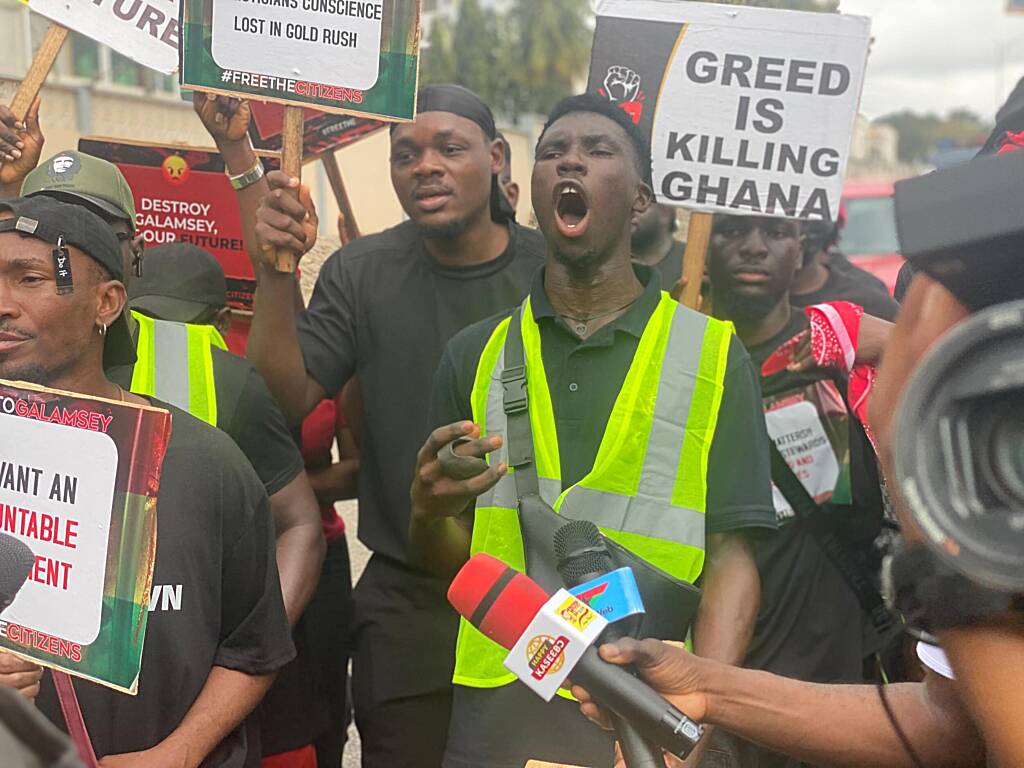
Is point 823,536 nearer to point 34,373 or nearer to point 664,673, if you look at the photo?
point 664,673

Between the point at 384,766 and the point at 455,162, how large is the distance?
74.1 inches

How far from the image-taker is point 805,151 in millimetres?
4117

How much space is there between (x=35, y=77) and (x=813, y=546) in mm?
2697

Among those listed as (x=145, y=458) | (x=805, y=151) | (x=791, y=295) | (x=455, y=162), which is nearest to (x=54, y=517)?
(x=145, y=458)

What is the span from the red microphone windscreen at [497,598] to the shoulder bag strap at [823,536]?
203cm

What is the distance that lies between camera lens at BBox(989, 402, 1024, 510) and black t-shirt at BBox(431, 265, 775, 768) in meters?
1.65

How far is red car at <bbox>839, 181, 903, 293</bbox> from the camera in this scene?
43.6ft

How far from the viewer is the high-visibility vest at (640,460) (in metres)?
2.95

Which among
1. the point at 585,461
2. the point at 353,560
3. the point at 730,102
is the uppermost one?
the point at 730,102

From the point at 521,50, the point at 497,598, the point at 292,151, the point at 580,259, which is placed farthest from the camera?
the point at 521,50

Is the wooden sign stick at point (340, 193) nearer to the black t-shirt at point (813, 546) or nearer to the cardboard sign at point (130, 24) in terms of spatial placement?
the cardboard sign at point (130, 24)

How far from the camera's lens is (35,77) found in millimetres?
3852

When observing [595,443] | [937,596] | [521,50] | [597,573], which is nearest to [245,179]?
[595,443]

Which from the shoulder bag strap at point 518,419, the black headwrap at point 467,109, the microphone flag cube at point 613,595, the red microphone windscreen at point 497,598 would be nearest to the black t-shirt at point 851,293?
the black headwrap at point 467,109
